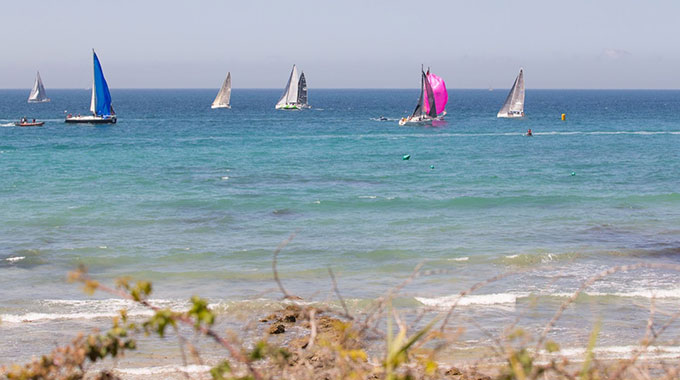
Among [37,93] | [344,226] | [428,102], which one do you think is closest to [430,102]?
[428,102]

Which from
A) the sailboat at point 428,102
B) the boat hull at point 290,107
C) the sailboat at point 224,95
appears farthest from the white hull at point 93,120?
the sailboat at point 224,95

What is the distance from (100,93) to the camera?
7731 cm

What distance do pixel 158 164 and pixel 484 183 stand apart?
20858 millimetres

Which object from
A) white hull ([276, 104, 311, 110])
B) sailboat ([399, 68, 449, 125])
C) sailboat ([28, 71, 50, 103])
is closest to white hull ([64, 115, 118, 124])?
sailboat ([399, 68, 449, 125])

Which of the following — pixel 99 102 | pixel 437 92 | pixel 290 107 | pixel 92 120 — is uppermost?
pixel 437 92

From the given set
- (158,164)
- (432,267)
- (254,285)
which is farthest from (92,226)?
(158,164)

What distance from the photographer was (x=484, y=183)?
39.5 m

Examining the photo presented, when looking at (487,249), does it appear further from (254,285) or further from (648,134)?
(648,134)

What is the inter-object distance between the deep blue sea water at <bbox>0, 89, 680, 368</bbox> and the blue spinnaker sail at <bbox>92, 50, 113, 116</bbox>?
57.6ft

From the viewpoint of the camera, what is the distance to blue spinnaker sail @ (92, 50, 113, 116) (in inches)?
2973

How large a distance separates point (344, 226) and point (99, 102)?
57.6m

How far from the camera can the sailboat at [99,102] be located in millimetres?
75625

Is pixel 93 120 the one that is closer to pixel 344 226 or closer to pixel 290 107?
pixel 290 107

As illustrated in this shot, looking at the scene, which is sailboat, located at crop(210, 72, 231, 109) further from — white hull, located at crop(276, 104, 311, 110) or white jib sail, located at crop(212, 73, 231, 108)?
white hull, located at crop(276, 104, 311, 110)
